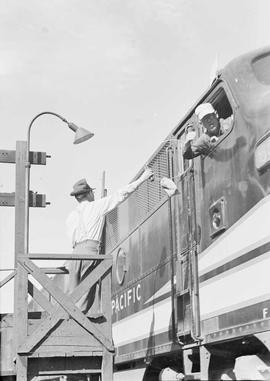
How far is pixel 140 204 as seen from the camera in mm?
8703

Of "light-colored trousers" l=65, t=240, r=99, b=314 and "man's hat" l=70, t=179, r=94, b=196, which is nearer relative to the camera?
"light-colored trousers" l=65, t=240, r=99, b=314

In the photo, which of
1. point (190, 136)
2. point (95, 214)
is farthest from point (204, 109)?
point (95, 214)

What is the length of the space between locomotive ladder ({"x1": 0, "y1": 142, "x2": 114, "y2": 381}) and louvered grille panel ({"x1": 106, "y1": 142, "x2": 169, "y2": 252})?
1599mm

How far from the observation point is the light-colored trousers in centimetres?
689

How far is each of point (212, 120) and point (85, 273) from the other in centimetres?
205

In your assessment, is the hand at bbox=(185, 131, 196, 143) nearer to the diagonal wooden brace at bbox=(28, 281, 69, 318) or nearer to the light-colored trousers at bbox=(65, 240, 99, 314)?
the light-colored trousers at bbox=(65, 240, 99, 314)

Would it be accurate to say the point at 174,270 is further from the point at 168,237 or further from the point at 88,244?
the point at 88,244

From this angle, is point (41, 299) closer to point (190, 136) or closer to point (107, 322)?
point (107, 322)

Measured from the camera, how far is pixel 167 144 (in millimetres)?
7602

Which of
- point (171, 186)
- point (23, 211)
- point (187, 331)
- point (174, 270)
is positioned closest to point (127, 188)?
point (171, 186)

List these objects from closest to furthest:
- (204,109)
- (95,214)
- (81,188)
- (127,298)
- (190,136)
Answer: (204,109)
(190,136)
(95,214)
(81,188)
(127,298)

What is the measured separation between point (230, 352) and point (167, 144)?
2589 mm

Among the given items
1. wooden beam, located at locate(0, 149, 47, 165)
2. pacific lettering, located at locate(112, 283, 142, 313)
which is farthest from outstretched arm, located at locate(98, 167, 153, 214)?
wooden beam, located at locate(0, 149, 47, 165)

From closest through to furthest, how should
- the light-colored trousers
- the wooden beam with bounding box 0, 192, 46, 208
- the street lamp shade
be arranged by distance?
the light-colored trousers < the wooden beam with bounding box 0, 192, 46, 208 < the street lamp shade
